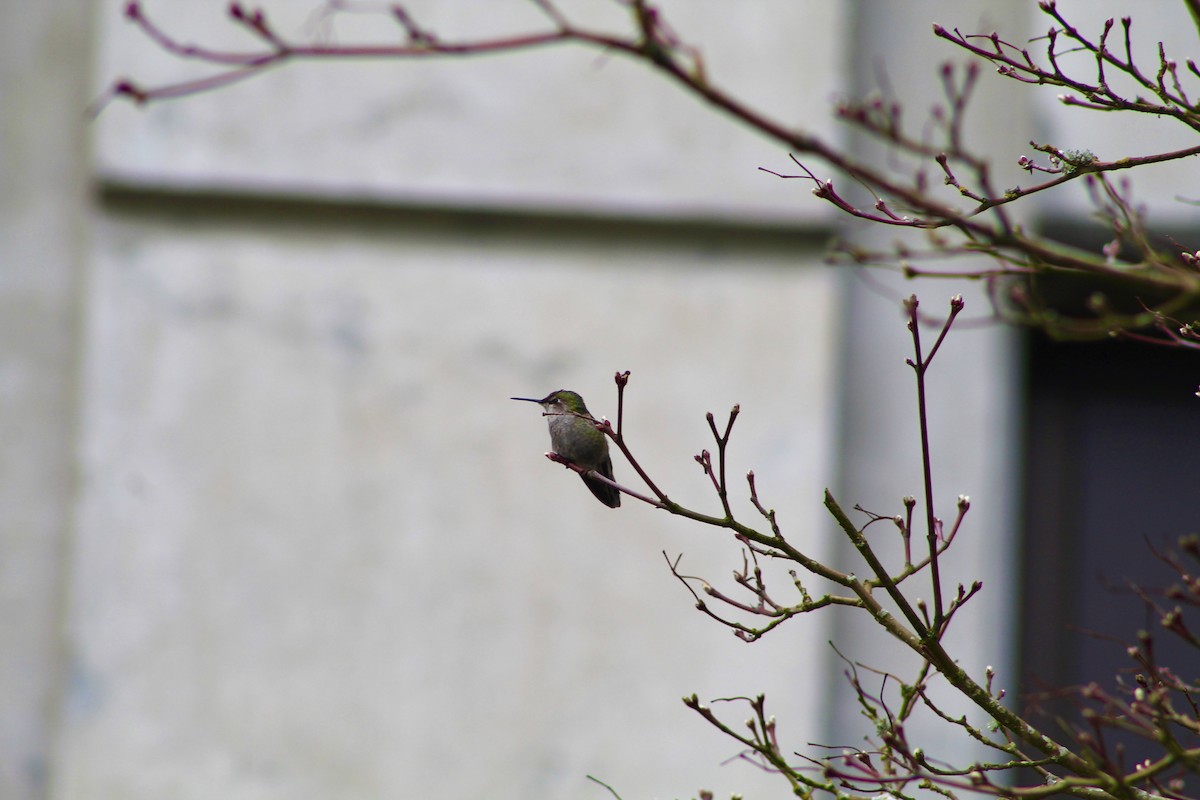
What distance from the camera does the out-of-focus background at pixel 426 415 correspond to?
3787 mm

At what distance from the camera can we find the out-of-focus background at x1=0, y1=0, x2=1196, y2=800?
3787 millimetres

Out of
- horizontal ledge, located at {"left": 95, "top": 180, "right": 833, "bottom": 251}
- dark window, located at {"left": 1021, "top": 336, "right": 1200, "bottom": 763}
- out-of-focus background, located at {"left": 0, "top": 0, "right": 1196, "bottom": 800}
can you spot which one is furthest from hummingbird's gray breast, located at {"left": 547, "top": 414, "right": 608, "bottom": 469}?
dark window, located at {"left": 1021, "top": 336, "right": 1200, "bottom": 763}

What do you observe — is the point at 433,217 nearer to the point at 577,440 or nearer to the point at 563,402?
the point at 563,402

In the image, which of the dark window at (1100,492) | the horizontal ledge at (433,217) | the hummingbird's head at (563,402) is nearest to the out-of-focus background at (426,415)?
the horizontal ledge at (433,217)

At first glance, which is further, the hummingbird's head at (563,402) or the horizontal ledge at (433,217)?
the horizontal ledge at (433,217)

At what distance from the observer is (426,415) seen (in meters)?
3.87

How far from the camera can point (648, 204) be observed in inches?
155

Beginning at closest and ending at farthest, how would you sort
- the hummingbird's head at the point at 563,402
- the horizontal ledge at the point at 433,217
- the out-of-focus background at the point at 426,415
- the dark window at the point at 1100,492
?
1. the hummingbird's head at the point at 563,402
2. the out-of-focus background at the point at 426,415
3. the horizontal ledge at the point at 433,217
4. the dark window at the point at 1100,492

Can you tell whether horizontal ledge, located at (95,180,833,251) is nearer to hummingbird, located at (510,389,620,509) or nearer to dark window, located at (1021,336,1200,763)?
dark window, located at (1021,336,1200,763)

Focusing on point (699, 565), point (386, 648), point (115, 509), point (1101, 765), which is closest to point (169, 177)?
point (115, 509)

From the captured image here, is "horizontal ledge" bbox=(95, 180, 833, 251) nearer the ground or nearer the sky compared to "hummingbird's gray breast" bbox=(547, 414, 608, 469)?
nearer the sky

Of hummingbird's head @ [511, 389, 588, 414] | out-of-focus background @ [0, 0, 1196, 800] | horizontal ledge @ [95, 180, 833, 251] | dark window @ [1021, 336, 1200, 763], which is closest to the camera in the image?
hummingbird's head @ [511, 389, 588, 414]

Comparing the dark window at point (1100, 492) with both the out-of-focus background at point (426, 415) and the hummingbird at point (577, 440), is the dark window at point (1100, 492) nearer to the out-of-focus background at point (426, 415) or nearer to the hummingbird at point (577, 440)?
the out-of-focus background at point (426, 415)

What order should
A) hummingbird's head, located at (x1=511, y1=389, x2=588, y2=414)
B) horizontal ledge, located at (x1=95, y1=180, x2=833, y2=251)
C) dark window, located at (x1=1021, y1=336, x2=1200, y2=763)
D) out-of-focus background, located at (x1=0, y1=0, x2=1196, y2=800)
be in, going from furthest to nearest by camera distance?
1. dark window, located at (x1=1021, y1=336, x2=1200, y2=763)
2. horizontal ledge, located at (x1=95, y1=180, x2=833, y2=251)
3. out-of-focus background, located at (x1=0, y1=0, x2=1196, y2=800)
4. hummingbird's head, located at (x1=511, y1=389, x2=588, y2=414)
